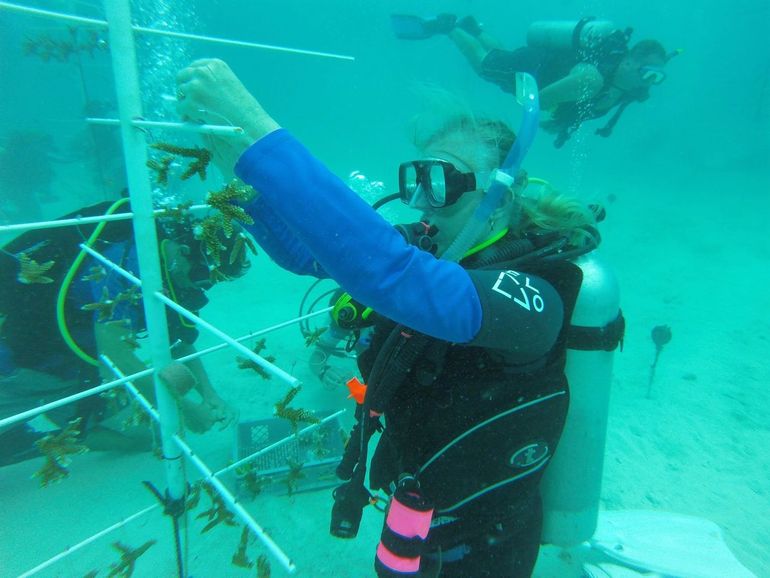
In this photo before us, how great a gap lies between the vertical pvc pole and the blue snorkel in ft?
3.69

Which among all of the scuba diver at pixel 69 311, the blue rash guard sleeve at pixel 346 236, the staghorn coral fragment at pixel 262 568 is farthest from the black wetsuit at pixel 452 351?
the scuba diver at pixel 69 311

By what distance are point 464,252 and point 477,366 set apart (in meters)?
0.48

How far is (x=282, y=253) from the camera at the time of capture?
6.91 ft

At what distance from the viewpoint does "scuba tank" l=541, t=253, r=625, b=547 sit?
1839 mm

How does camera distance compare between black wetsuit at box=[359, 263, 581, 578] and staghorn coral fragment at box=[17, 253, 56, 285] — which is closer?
staghorn coral fragment at box=[17, 253, 56, 285]

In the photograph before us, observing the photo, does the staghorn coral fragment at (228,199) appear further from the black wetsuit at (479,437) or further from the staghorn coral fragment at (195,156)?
the black wetsuit at (479,437)

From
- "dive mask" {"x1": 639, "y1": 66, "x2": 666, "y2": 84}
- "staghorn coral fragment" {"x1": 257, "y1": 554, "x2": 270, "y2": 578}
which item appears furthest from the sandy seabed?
"dive mask" {"x1": 639, "y1": 66, "x2": 666, "y2": 84}

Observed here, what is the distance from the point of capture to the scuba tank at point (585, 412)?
6.03ft

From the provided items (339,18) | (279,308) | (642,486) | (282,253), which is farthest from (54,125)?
(339,18)

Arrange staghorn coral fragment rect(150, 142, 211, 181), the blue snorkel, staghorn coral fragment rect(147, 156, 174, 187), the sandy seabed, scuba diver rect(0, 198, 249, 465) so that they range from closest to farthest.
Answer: staghorn coral fragment rect(150, 142, 211, 181), staghorn coral fragment rect(147, 156, 174, 187), the blue snorkel, scuba diver rect(0, 198, 249, 465), the sandy seabed

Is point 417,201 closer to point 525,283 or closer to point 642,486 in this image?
point 525,283

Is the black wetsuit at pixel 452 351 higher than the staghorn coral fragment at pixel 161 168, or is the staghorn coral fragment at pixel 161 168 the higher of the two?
the staghorn coral fragment at pixel 161 168

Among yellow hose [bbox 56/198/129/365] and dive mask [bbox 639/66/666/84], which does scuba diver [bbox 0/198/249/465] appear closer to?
yellow hose [bbox 56/198/129/365]

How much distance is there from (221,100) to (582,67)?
29.8 ft
